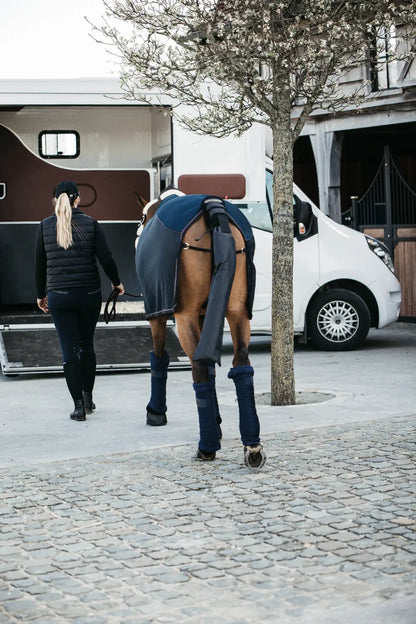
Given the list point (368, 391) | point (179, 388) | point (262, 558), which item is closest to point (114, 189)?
point (179, 388)

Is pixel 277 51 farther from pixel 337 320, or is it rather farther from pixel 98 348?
pixel 337 320

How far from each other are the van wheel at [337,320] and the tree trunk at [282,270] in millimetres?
4030

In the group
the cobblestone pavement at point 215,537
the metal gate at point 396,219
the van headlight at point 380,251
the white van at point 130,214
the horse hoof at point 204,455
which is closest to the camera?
the cobblestone pavement at point 215,537

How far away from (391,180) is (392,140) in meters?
5.67

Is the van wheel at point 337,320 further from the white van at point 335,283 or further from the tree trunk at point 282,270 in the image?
the tree trunk at point 282,270

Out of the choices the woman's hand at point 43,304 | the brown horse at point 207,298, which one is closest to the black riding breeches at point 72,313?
the woman's hand at point 43,304

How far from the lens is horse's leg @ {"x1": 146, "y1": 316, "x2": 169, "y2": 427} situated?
25.7 ft

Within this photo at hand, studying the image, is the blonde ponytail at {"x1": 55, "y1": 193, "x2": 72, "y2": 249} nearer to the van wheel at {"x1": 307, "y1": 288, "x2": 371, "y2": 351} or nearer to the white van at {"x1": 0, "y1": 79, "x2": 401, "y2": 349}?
the white van at {"x1": 0, "y1": 79, "x2": 401, "y2": 349}

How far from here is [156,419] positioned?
8.31 m

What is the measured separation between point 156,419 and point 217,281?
75.6 inches

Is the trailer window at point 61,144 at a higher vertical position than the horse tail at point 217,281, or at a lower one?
higher

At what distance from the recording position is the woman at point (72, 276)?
8.72 m

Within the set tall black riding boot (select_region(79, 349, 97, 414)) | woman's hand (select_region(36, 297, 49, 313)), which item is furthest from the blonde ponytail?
tall black riding boot (select_region(79, 349, 97, 414))

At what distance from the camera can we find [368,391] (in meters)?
10.0
